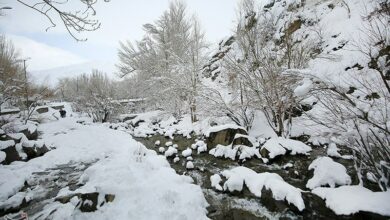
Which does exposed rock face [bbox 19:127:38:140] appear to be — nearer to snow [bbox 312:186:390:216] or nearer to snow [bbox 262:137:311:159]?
snow [bbox 262:137:311:159]

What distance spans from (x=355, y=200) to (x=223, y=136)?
5262mm

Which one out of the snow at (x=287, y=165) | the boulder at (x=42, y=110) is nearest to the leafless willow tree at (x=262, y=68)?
the snow at (x=287, y=165)

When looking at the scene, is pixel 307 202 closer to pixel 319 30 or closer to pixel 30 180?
pixel 30 180

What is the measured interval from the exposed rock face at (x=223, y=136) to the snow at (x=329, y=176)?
3.82 meters

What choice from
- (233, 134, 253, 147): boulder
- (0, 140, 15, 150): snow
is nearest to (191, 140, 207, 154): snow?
(233, 134, 253, 147): boulder

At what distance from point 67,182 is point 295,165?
259 inches

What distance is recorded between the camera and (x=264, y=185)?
4.84 m

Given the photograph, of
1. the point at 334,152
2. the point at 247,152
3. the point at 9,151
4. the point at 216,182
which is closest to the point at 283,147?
the point at 247,152

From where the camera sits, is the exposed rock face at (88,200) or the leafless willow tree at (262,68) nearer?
the exposed rock face at (88,200)

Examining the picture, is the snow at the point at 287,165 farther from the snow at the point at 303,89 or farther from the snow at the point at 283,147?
the snow at the point at 303,89

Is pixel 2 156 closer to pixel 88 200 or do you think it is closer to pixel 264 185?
pixel 88 200

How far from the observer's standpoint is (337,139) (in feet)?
14.2

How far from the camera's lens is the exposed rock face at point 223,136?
852 centimetres

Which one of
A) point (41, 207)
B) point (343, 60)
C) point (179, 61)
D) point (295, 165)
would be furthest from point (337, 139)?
point (179, 61)
